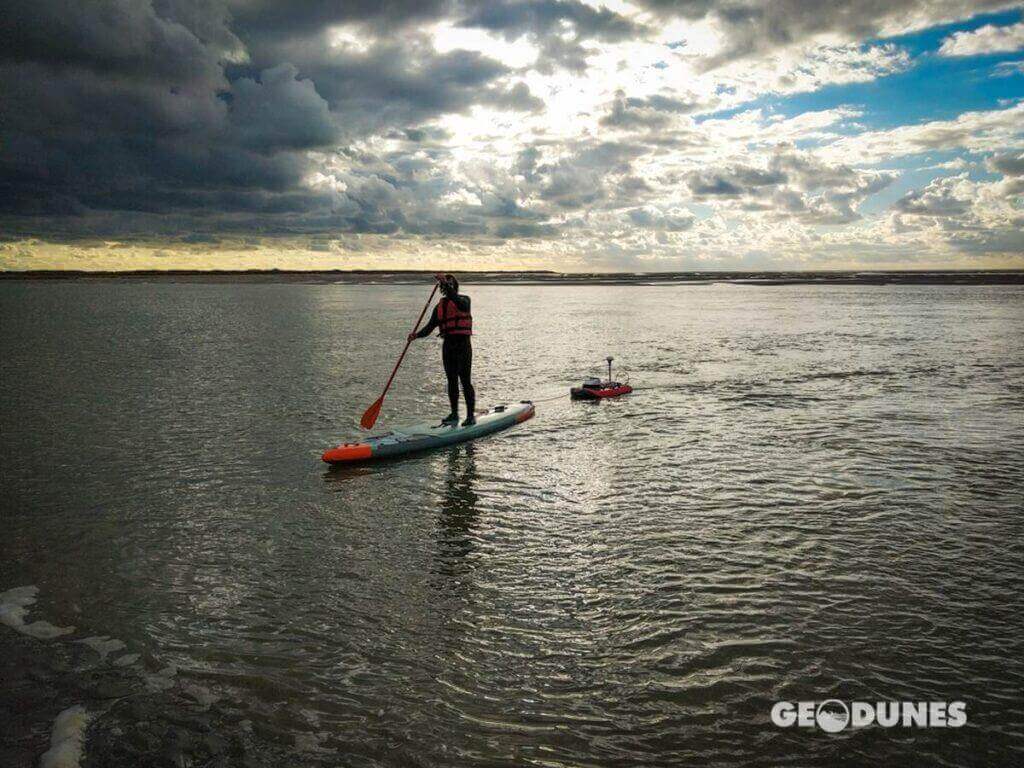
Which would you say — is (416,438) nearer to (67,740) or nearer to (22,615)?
(22,615)

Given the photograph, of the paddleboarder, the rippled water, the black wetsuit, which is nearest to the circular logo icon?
the rippled water

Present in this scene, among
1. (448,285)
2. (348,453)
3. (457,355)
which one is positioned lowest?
(348,453)

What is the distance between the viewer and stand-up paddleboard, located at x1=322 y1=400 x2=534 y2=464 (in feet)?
47.3

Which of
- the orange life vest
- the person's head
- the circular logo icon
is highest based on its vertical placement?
the person's head

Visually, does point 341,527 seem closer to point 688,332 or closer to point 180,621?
point 180,621

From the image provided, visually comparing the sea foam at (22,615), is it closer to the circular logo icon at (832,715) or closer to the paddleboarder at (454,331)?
the circular logo icon at (832,715)

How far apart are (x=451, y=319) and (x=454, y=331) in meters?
0.33

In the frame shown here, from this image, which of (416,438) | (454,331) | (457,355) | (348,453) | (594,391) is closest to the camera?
(348,453)

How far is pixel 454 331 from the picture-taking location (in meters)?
16.0

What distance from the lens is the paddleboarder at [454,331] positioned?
1584cm

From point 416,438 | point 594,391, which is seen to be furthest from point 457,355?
point 594,391

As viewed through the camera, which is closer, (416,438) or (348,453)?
(348,453)

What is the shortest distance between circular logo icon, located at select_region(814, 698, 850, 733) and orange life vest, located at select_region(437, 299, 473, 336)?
37.8 feet

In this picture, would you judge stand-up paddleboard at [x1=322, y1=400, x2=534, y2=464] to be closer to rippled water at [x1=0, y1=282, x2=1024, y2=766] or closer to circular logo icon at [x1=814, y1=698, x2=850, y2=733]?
rippled water at [x1=0, y1=282, x2=1024, y2=766]
